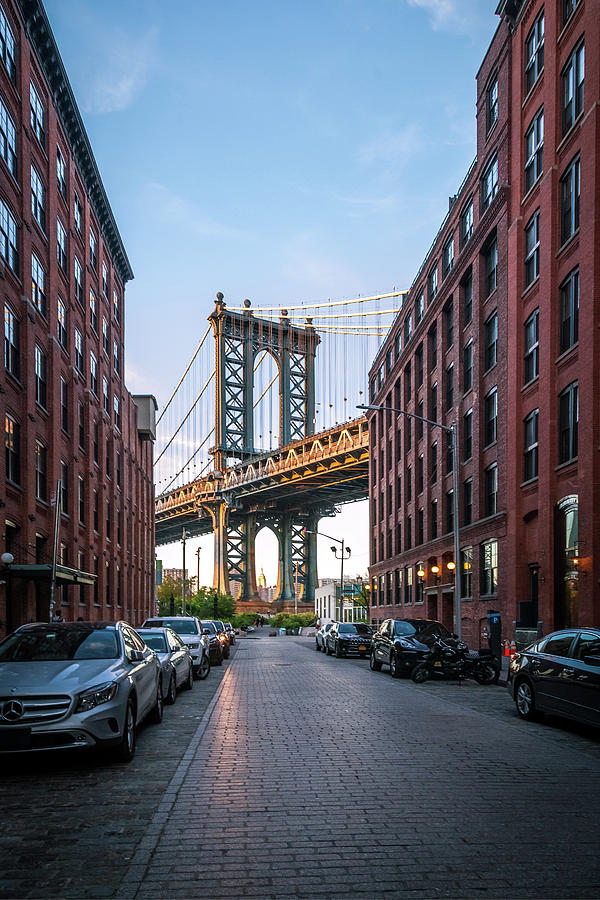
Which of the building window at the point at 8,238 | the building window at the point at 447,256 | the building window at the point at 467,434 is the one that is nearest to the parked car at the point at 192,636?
the building window at the point at 8,238

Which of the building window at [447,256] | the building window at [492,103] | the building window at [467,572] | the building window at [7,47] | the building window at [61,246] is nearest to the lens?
the building window at [7,47]

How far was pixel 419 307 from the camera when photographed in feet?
159

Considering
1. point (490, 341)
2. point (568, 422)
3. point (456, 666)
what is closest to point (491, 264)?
point (490, 341)

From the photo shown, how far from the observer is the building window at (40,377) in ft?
96.5

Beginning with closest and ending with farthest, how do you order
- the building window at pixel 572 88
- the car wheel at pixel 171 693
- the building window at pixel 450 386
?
the car wheel at pixel 171 693 → the building window at pixel 572 88 → the building window at pixel 450 386

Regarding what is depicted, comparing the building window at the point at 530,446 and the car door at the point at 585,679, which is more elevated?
the building window at the point at 530,446

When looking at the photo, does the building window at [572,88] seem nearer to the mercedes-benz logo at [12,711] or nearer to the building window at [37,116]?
the building window at [37,116]

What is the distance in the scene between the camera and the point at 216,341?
98750 mm

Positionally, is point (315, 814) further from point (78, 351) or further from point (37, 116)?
point (78, 351)

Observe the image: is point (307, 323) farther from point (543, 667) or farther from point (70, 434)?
point (543, 667)

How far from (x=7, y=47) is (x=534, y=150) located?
17.3 m

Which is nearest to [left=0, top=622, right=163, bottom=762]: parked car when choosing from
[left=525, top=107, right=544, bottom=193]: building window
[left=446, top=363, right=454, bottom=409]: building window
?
[left=525, top=107, right=544, bottom=193]: building window

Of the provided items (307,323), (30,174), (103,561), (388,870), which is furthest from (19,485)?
(307,323)

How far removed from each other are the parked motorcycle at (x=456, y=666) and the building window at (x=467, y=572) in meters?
14.5
